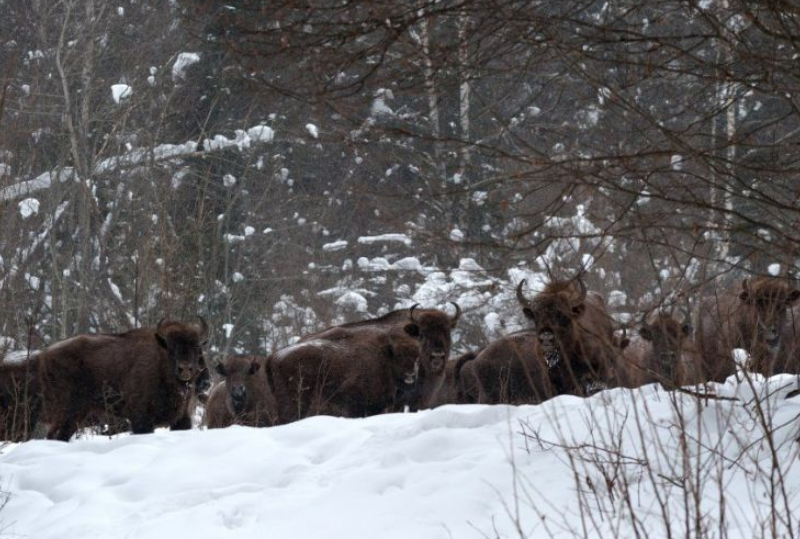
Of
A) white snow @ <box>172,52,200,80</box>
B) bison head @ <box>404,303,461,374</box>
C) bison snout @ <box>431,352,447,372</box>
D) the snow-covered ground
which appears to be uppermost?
white snow @ <box>172,52,200,80</box>

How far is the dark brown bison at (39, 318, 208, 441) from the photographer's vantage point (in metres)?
11.8

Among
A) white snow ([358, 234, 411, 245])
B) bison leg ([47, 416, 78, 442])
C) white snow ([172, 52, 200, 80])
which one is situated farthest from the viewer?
white snow ([172, 52, 200, 80])

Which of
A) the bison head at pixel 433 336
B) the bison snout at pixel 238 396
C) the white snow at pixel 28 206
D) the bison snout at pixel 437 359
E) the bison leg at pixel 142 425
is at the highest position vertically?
the white snow at pixel 28 206

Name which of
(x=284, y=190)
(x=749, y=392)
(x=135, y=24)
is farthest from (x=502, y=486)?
(x=284, y=190)

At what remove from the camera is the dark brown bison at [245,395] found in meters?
13.2

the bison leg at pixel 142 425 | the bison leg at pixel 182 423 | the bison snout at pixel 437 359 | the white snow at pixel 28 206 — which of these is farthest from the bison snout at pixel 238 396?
the white snow at pixel 28 206

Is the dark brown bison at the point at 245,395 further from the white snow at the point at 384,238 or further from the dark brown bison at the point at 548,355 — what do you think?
the white snow at the point at 384,238

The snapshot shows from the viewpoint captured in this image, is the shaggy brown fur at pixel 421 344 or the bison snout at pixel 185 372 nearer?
the bison snout at pixel 185 372

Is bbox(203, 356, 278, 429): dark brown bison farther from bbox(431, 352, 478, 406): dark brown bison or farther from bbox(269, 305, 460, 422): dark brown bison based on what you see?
bbox(431, 352, 478, 406): dark brown bison

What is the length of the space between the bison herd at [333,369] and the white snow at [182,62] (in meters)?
13.1

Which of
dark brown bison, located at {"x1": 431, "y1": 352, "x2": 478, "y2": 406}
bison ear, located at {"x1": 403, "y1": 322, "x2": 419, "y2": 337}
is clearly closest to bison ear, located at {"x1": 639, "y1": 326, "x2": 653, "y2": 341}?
bison ear, located at {"x1": 403, "y1": 322, "x2": 419, "y2": 337}

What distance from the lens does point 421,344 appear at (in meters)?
13.0

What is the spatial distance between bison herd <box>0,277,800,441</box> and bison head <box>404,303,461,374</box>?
1 cm

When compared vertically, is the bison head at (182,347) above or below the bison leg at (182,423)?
above
